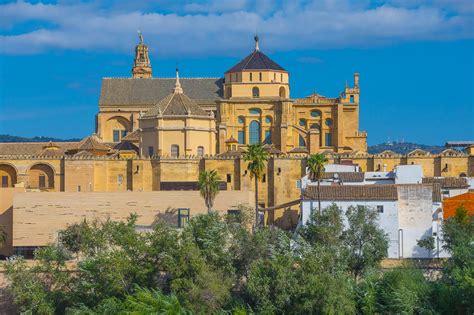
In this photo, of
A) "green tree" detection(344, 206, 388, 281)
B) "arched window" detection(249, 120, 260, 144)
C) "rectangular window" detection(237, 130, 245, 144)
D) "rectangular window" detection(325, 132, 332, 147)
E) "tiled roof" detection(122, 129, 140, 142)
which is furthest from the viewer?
"rectangular window" detection(325, 132, 332, 147)

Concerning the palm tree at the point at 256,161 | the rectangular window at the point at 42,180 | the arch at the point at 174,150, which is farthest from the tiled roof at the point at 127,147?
the palm tree at the point at 256,161

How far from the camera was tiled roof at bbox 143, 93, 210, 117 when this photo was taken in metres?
62.6

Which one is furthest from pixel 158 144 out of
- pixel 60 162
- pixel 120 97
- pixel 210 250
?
pixel 210 250

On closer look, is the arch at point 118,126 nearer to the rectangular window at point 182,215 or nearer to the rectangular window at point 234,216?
the rectangular window at point 182,215

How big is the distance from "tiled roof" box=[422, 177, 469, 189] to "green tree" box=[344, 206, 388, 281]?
7.79 meters

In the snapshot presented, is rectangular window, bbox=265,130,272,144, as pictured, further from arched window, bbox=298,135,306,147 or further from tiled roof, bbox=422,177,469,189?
tiled roof, bbox=422,177,469,189

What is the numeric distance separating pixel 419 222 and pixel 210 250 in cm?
1052

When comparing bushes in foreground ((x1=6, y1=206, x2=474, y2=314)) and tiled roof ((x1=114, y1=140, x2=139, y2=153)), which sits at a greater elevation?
tiled roof ((x1=114, y1=140, x2=139, y2=153))

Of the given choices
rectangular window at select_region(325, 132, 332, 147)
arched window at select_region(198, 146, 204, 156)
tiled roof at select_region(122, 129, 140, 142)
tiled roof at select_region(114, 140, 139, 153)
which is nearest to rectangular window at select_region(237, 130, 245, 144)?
rectangular window at select_region(325, 132, 332, 147)

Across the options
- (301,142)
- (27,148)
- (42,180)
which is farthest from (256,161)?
(27,148)

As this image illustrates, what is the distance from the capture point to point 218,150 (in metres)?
66.9

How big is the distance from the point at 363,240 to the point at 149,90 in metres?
32.3

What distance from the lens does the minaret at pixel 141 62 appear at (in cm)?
9512

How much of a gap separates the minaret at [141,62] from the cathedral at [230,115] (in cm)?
1856
